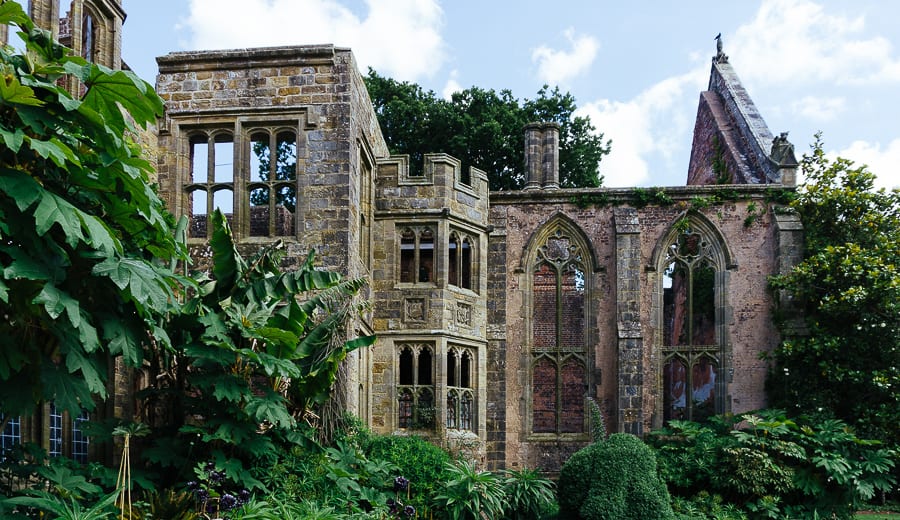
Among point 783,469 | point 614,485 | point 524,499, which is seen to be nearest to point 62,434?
point 524,499

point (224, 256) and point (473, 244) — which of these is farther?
point (473, 244)

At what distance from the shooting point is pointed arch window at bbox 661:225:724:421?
2181cm

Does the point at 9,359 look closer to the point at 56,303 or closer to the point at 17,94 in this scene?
the point at 56,303

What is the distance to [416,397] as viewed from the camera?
18844 mm

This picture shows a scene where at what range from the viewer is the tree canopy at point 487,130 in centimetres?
3306

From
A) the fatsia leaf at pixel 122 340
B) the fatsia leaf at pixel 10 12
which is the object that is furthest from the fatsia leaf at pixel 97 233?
the fatsia leaf at pixel 10 12

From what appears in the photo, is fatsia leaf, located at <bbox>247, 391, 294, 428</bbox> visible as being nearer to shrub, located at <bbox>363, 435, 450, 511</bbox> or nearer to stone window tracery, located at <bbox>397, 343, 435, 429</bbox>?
shrub, located at <bbox>363, 435, 450, 511</bbox>

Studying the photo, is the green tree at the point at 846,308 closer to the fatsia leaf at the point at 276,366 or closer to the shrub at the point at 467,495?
the shrub at the point at 467,495

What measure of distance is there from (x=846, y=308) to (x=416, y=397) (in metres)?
8.91

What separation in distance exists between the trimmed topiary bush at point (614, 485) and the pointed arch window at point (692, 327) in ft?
22.0

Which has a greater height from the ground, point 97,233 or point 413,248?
point 413,248

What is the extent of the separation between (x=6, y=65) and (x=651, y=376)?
15861mm

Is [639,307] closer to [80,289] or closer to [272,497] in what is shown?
[272,497]

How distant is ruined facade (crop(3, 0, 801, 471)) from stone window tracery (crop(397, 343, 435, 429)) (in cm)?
3
